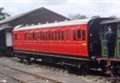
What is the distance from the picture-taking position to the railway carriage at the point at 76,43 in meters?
19.3

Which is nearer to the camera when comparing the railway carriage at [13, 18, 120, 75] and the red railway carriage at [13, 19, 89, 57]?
the railway carriage at [13, 18, 120, 75]

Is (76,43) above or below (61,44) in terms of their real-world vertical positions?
above

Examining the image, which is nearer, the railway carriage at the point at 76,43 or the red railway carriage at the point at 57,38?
the railway carriage at the point at 76,43

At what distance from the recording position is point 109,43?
18.4m

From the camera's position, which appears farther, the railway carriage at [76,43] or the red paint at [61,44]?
the red paint at [61,44]

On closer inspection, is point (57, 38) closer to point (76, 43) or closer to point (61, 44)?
point (61, 44)

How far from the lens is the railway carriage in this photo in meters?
19.3

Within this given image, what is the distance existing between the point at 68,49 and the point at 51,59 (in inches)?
A: 156

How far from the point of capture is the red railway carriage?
812 inches

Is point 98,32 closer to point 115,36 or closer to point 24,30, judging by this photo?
point 115,36

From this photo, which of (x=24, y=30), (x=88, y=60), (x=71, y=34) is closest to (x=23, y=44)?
(x=24, y=30)

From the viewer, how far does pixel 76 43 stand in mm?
21266

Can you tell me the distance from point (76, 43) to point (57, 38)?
3.15 metres

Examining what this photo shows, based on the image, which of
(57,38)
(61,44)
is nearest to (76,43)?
(61,44)
